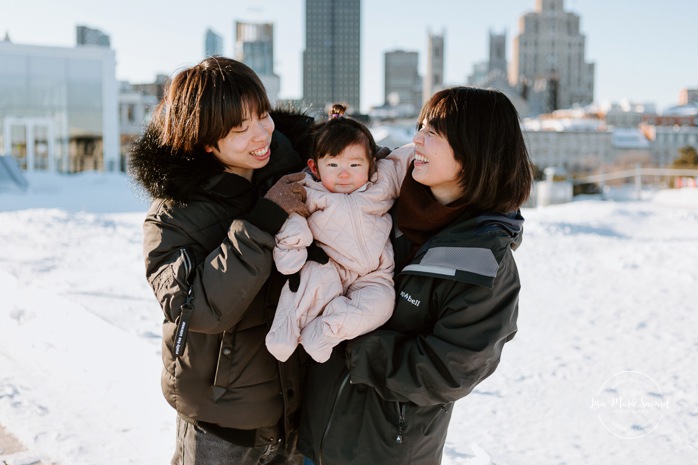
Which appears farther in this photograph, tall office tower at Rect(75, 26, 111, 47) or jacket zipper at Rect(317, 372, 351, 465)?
tall office tower at Rect(75, 26, 111, 47)

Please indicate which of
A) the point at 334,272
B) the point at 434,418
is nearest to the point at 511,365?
the point at 434,418

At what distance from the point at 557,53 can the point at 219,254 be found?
140m

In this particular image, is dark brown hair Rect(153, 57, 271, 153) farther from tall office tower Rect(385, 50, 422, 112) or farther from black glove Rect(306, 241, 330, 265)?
tall office tower Rect(385, 50, 422, 112)

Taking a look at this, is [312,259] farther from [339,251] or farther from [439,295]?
[439,295]

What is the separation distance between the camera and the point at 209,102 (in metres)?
1.77

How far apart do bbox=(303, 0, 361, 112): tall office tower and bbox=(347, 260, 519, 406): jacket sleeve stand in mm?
163810

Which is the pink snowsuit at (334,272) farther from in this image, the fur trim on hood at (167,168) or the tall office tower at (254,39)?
the tall office tower at (254,39)

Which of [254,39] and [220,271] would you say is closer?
[220,271]

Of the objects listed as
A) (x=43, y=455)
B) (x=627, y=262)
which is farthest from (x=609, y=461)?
(x=627, y=262)

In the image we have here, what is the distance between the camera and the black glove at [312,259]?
70.1 inches

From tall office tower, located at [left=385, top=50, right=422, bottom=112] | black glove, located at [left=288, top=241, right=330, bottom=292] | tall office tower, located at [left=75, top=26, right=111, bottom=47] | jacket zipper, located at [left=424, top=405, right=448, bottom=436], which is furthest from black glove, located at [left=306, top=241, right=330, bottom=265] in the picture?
tall office tower, located at [left=385, top=50, right=422, bottom=112]

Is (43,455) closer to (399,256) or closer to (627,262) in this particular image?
(399,256)

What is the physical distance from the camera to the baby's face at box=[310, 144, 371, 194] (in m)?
1.86

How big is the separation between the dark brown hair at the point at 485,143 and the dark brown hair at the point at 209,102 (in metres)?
0.49
